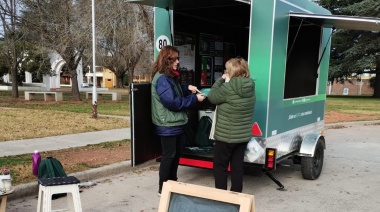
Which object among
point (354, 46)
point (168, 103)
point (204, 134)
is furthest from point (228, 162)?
point (354, 46)

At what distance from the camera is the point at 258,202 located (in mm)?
4824

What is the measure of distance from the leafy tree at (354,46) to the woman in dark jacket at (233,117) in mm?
26591

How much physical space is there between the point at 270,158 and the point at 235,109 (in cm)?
98

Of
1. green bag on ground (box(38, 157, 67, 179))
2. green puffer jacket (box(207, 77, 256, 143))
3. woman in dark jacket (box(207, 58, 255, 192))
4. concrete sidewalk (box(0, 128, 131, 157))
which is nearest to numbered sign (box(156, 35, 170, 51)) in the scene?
woman in dark jacket (box(207, 58, 255, 192))

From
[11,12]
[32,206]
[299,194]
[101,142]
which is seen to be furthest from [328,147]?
[11,12]

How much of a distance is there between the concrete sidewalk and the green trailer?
317 cm

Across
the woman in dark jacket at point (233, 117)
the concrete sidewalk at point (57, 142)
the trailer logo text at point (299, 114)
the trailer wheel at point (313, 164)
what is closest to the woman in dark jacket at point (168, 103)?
the woman in dark jacket at point (233, 117)

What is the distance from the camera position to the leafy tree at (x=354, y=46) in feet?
91.4

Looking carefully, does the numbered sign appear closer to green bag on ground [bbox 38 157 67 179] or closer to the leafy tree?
green bag on ground [bbox 38 157 67 179]

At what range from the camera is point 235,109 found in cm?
410

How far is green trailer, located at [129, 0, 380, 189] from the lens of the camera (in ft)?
15.3

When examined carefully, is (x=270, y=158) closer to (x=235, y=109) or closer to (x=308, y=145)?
(x=235, y=109)

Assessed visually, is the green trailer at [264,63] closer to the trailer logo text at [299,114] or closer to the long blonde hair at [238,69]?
the trailer logo text at [299,114]

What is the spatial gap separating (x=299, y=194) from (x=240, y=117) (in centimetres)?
184
